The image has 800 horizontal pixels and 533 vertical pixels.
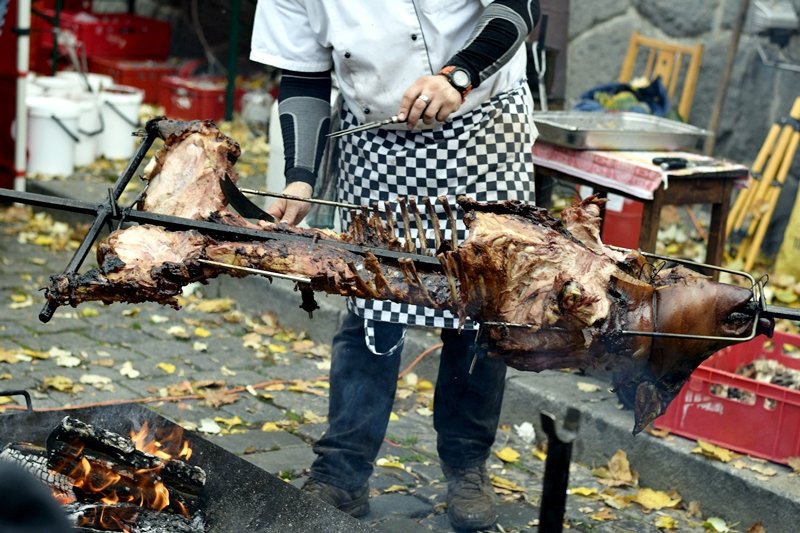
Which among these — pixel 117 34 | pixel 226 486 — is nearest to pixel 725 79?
pixel 226 486

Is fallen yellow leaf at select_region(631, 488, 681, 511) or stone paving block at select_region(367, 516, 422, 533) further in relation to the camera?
fallen yellow leaf at select_region(631, 488, 681, 511)

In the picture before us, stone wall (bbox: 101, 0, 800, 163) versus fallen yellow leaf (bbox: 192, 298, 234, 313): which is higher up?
stone wall (bbox: 101, 0, 800, 163)

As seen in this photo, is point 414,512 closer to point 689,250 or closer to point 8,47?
point 689,250

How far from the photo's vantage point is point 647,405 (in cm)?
307

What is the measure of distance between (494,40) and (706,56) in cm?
536

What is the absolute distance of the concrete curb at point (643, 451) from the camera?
448cm

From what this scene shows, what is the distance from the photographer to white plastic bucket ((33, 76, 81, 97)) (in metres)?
9.48

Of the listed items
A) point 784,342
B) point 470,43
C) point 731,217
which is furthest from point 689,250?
point 470,43

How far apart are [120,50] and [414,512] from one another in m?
8.63

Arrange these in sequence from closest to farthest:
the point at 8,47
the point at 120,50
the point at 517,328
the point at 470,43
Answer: the point at 517,328 < the point at 470,43 < the point at 8,47 < the point at 120,50

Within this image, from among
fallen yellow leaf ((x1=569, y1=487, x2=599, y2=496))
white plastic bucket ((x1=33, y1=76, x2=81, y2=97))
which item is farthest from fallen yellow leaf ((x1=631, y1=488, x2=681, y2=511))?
white plastic bucket ((x1=33, y1=76, x2=81, y2=97))

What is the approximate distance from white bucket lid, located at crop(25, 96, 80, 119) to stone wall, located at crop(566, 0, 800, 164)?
4240mm

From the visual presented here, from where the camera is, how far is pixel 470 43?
3.66 metres

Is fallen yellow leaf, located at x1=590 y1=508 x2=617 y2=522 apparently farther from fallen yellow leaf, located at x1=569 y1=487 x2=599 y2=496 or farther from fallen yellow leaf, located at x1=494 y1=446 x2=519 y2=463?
fallen yellow leaf, located at x1=494 y1=446 x2=519 y2=463
